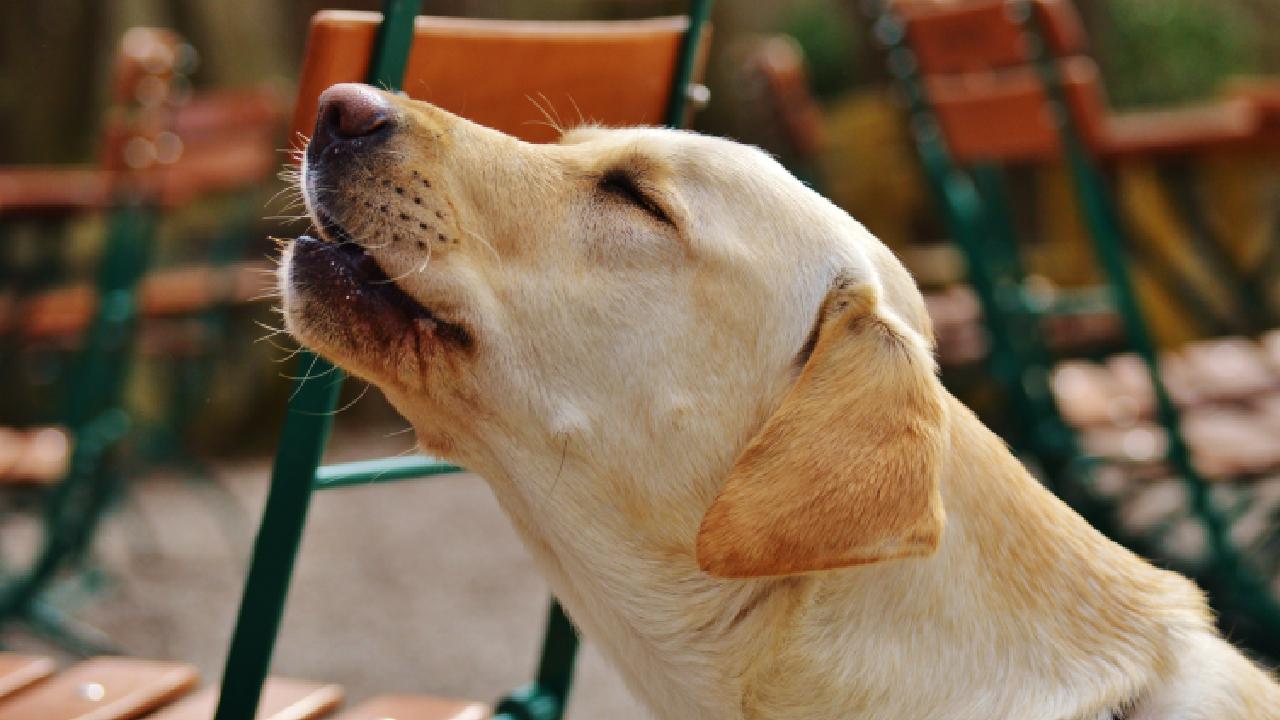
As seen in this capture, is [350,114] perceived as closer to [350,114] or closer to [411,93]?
[350,114]

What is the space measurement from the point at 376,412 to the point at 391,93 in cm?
676

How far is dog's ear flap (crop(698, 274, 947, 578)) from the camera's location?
4.89 feet

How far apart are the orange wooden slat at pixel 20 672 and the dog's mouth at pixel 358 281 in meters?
0.73

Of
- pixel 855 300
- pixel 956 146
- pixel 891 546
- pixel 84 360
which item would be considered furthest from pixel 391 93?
pixel 84 360

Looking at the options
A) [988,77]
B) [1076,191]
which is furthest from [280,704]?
[988,77]

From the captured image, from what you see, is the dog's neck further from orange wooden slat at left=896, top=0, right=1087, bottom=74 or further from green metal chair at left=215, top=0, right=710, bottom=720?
orange wooden slat at left=896, top=0, right=1087, bottom=74

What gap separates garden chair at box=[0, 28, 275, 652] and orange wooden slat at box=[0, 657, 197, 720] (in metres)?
2.11

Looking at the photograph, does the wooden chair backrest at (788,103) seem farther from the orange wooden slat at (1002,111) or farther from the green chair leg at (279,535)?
the green chair leg at (279,535)

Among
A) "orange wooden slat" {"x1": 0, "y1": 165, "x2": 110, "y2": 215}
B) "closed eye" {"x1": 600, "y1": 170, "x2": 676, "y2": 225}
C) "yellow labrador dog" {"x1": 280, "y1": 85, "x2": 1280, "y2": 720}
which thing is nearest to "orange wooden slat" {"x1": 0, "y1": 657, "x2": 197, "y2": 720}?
"yellow labrador dog" {"x1": 280, "y1": 85, "x2": 1280, "y2": 720}

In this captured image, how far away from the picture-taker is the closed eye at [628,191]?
1.79 metres

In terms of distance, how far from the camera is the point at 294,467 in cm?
171

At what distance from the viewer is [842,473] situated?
5.01 feet

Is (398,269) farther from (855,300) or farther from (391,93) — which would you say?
(855,300)

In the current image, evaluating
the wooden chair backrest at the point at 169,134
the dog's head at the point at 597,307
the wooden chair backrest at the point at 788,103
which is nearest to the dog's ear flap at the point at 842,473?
the dog's head at the point at 597,307
